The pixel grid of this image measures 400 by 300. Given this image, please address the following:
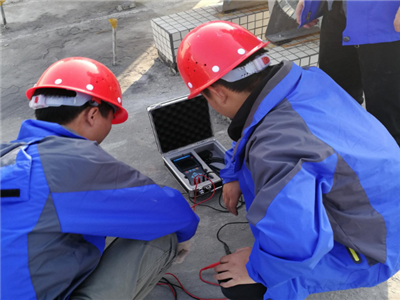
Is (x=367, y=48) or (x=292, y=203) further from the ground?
(x=367, y=48)

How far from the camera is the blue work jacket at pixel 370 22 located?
7.07ft

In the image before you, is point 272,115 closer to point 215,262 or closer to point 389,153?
point 389,153

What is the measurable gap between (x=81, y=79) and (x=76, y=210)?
0.84m

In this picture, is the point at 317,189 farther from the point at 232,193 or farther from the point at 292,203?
the point at 232,193

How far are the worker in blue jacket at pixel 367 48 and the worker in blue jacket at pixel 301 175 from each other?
2.77 feet

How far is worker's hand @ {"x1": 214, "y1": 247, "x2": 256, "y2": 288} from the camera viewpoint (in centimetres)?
177

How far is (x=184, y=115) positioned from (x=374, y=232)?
179 centimetres

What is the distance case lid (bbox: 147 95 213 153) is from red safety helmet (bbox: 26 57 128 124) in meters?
0.71

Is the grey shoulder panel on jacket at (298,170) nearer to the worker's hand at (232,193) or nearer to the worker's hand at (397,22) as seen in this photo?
the worker's hand at (232,193)

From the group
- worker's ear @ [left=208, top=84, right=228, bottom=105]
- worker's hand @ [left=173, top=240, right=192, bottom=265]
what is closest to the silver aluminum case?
worker's hand @ [left=173, top=240, right=192, bottom=265]

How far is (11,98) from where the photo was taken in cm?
455

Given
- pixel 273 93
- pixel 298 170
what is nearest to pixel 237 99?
pixel 273 93

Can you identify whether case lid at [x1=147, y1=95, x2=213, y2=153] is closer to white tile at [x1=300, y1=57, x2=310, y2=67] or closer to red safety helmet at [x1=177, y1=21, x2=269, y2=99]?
red safety helmet at [x1=177, y1=21, x2=269, y2=99]

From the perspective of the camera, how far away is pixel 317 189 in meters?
1.36
